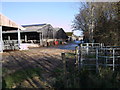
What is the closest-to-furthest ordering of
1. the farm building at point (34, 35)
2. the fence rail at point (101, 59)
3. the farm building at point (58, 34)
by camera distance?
the fence rail at point (101, 59) → the farm building at point (34, 35) → the farm building at point (58, 34)

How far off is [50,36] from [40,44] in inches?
266

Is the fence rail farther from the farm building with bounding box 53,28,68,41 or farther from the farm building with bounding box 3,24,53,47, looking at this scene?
the farm building with bounding box 53,28,68,41

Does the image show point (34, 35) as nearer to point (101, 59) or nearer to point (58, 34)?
point (58, 34)

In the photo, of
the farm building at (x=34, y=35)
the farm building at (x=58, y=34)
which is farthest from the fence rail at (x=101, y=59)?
the farm building at (x=58, y=34)

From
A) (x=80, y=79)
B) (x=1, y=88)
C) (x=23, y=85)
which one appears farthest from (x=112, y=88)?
(x=1, y=88)

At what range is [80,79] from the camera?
187 inches

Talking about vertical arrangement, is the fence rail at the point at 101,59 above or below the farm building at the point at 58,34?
below

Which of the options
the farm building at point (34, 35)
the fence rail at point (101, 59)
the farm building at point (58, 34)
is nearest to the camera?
the fence rail at point (101, 59)

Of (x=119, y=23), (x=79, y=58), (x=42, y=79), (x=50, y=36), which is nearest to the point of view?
(x=42, y=79)

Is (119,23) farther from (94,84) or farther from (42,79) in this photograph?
(42,79)

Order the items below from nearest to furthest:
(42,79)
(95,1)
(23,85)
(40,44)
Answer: (23,85)
(42,79)
(95,1)
(40,44)

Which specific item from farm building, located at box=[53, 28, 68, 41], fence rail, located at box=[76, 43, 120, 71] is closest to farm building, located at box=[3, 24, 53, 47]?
farm building, located at box=[53, 28, 68, 41]

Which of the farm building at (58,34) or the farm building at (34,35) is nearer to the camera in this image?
the farm building at (34,35)

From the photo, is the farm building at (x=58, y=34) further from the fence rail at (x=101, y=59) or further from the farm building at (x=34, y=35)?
the fence rail at (x=101, y=59)
